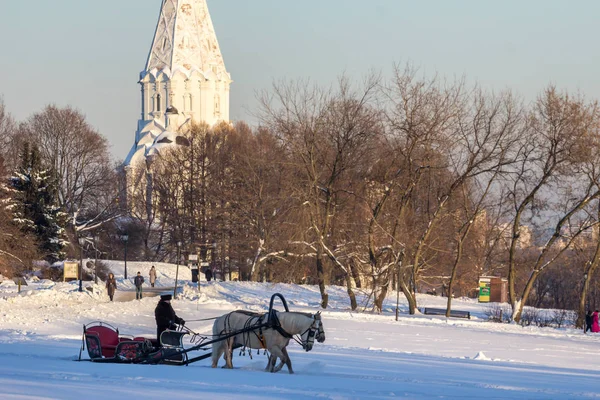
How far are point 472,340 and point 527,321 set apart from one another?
34.0 feet

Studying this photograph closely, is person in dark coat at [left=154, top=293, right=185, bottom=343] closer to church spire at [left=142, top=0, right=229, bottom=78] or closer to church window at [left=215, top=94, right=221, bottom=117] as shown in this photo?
church spire at [left=142, top=0, right=229, bottom=78]

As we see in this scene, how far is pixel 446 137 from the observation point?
115 feet

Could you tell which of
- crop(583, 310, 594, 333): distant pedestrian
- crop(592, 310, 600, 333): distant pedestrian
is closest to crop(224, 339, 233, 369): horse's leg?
crop(583, 310, 594, 333): distant pedestrian

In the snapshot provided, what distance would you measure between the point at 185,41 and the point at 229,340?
93214 millimetres

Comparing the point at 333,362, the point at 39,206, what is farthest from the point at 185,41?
the point at 333,362

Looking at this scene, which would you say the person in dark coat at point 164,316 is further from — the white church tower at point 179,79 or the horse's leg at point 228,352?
the white church tower at point 179,79

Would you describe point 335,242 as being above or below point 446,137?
below

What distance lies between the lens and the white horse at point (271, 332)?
46.8ft

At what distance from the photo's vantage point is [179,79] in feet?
353

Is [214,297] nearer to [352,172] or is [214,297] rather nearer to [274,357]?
[352,172]

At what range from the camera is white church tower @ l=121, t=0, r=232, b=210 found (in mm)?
103375

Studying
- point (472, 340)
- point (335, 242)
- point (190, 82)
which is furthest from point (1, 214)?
point (190, 82)

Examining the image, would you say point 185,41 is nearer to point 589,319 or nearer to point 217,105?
point 217,105

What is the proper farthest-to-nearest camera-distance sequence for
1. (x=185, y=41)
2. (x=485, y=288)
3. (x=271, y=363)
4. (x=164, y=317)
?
(x=185, y=41), (x=485, y=288), (x=164, y=317), (x=271, y=363)
